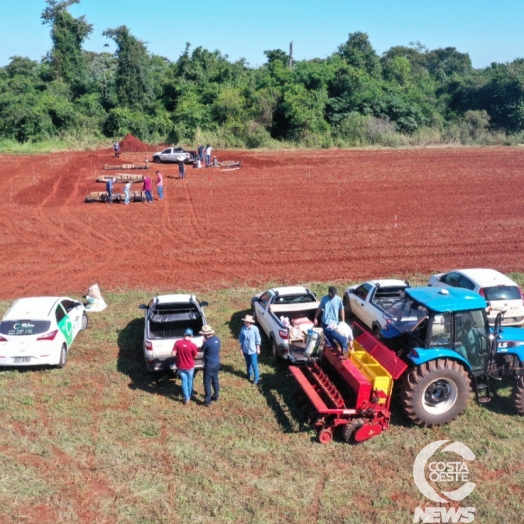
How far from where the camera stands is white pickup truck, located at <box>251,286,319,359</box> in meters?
12.8

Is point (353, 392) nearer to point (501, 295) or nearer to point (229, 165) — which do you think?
point (501, 295)

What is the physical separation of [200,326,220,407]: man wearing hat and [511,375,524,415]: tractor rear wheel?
18.5ft

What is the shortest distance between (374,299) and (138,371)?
599 centimetres

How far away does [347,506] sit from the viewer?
8.55 m

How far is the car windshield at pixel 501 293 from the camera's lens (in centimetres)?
1447

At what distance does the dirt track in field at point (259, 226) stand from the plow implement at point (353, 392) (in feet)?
25.9

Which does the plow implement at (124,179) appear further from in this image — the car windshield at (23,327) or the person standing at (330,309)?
the person standing at (330,309)

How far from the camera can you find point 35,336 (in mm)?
12414

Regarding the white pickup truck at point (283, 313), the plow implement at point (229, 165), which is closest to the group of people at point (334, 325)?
the white pickup truck at point (283, 313)

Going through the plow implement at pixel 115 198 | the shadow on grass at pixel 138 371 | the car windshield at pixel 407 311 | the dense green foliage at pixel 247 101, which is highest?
the dense green foliage at pixel 247 101

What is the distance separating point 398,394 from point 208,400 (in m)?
3.63

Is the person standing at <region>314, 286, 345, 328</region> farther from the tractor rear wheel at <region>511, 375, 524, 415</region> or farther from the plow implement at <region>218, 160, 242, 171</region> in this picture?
the plow implement at <region>218, 160, 242, 171</region>

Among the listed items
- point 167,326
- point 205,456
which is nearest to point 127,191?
point 167,326

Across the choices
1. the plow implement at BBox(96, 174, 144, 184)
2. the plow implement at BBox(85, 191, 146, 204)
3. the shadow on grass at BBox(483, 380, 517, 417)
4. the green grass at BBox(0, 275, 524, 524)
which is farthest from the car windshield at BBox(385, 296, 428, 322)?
the plow implement at BBox(96, 174, 144, 184)
